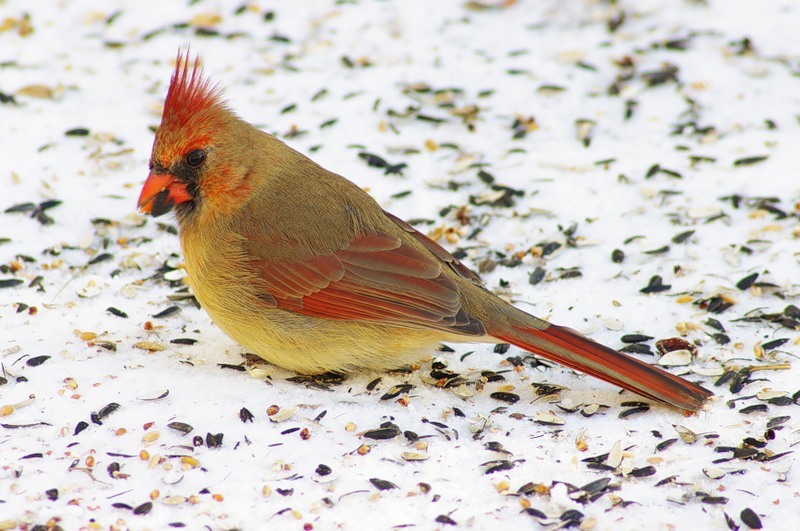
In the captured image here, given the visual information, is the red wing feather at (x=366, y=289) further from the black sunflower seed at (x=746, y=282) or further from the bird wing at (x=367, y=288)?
the black sunflower seed at (x=746, y=282)

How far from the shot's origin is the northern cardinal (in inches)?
138

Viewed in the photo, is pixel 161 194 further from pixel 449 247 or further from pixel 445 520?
pixel 445 520

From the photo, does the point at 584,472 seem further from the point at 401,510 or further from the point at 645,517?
the point at 401,510

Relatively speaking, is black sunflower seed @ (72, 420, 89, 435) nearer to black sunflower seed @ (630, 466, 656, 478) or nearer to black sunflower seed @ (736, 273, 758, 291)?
black sunflower seed @ (630, 466, 656, 478)

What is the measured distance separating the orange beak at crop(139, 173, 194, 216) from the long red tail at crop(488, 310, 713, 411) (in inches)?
49.3

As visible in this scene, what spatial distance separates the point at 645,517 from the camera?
2836 mm

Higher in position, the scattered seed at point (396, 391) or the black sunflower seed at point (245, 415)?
the black sunflower seed at point (245, 415)

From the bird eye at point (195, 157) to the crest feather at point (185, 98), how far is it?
107 mm

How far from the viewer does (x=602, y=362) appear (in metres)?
3.39

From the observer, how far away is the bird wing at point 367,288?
3484mm

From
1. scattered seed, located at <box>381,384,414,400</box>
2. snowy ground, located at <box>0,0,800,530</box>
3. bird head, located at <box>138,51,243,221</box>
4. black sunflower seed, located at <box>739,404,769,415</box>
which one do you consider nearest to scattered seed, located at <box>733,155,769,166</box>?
snowy ground, located at <box>0,0,800,530</box>

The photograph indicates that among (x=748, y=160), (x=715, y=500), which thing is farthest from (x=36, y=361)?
(x=748, y=160)

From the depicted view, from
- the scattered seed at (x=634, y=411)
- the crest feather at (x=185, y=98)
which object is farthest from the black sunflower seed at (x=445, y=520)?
the crest feather at (x=185, y=98)

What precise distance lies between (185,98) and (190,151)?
193 mm
